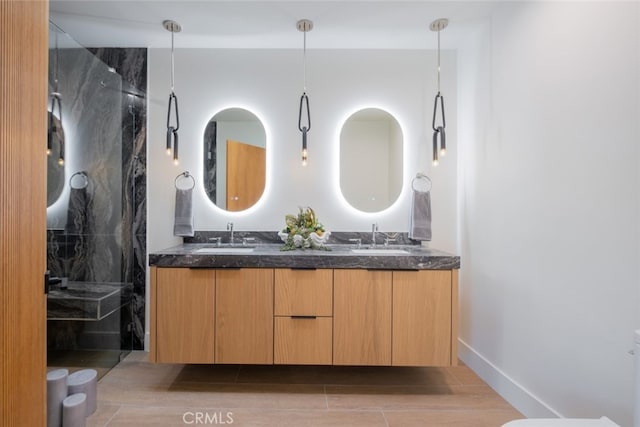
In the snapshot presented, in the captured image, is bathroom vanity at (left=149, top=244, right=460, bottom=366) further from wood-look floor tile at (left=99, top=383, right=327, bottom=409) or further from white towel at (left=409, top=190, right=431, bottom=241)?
white towel at (left=409, top=190, right=431, bottom=241)

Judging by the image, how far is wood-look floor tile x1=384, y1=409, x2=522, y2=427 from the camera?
5.44 ft

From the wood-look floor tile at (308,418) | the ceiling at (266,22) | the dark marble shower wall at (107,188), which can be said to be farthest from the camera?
the dark marble shower wall at (107,188)

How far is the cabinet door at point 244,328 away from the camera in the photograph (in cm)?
187

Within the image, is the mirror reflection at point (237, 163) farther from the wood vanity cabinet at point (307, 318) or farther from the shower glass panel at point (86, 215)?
the wood vanity cabinet at point (307, 318)

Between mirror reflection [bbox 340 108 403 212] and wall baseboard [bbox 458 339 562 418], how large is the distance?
129 cm

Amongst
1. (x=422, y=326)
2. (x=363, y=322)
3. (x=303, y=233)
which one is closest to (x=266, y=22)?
(x=303, y=233)

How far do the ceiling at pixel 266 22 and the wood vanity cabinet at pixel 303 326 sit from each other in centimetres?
185

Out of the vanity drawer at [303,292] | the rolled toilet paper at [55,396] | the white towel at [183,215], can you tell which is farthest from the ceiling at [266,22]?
the rolled toilet paper at [55,396]

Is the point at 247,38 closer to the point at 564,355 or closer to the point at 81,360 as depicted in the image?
the point at 81,360

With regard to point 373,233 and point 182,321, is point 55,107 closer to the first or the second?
point 182,321

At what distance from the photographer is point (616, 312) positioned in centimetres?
126

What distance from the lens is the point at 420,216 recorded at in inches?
94.0

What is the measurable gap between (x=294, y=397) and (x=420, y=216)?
1.55 metres

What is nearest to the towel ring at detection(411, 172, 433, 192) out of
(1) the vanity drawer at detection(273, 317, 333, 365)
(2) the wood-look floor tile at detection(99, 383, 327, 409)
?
(1) the vanity drawer at detection(273, 317, 333, 365)
